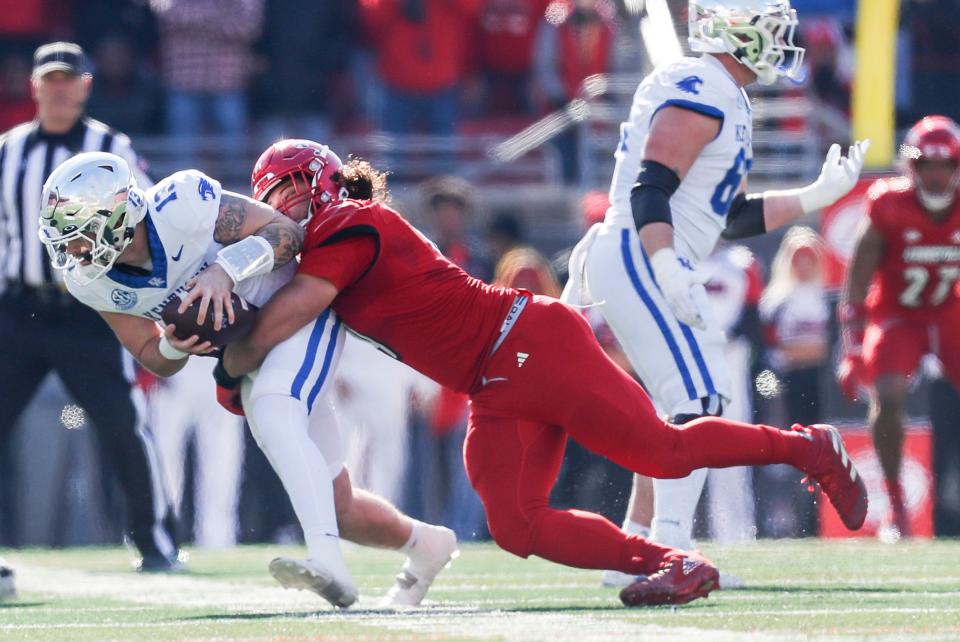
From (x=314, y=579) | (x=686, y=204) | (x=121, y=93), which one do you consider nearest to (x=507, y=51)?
(x=121, y=93)

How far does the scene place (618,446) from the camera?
15.9 ft

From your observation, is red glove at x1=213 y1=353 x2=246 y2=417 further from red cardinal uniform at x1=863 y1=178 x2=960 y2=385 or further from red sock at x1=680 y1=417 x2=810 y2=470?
red cardinal uniform at x1=863 y1=178 x2=960 y2=385

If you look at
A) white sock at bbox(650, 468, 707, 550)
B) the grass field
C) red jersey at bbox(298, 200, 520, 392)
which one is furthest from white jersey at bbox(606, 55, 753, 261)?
the grass field

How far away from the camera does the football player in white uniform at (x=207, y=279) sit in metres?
4.77

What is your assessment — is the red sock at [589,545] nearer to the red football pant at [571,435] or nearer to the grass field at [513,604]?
the red football pant at [571,435]

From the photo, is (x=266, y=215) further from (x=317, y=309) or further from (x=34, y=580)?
(x=34, y=580)

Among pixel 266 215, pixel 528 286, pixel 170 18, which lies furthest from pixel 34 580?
pixel 170 18

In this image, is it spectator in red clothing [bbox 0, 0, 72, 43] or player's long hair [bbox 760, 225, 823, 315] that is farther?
spectator in red clothing [bbox 0, 0, 72, 43]

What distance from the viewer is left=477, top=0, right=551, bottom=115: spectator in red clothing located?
1223cm

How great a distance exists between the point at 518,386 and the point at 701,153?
→ 3.90ft

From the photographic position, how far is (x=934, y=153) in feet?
28.2

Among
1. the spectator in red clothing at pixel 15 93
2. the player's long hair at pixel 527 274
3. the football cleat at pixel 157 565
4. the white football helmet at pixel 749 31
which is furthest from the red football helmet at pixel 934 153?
the spectator in red clothing at pixel 15 93

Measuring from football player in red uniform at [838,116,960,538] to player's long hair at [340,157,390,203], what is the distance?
368 centimetres

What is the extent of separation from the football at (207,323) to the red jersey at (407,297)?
19cm
